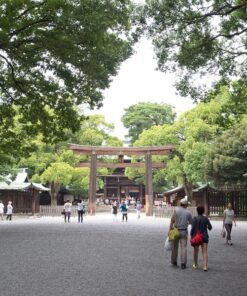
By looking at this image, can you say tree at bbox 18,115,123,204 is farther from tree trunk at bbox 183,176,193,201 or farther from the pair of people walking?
the pair of people walking

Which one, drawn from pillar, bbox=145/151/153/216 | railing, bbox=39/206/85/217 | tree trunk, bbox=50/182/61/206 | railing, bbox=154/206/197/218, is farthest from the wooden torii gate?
tree trunk, bbox=50/182/61/206

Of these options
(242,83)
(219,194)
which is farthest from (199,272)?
(219,194)

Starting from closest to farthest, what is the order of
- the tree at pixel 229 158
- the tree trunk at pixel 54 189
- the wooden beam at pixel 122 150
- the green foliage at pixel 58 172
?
the tree at pixel 229 158, the wooden beam at pixel 122 150, the green foliage at pixel 58 172, the tree trunk at pixel 54 189

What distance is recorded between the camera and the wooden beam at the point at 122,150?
4166 centimetres

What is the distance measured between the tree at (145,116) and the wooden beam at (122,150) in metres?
22.5

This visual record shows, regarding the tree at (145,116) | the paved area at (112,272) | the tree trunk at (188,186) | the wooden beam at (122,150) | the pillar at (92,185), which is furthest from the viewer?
the tree at (145,116)

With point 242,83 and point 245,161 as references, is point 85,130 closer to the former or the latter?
point 245,161

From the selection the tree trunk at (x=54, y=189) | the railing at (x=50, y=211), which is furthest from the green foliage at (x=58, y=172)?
the tree trunk at (x=54, y=189)

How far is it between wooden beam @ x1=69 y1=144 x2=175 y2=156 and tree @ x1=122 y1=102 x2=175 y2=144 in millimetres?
22512

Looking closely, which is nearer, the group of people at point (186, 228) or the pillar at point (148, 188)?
the group of people at point (186, 228)

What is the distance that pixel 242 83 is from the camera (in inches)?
746

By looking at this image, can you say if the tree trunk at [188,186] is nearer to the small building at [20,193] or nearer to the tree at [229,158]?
the tree at [229,158]

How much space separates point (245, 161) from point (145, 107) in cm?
3661

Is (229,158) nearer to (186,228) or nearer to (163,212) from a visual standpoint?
(163,212)
